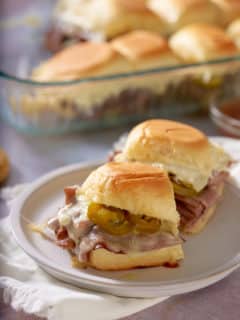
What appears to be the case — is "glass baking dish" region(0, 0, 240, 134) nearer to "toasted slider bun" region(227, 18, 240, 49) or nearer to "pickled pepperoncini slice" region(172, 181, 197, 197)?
"toasted slider bun" region(227, 18, 240, 49)

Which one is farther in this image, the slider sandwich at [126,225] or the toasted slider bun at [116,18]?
the toasted slider bun at [116,18]

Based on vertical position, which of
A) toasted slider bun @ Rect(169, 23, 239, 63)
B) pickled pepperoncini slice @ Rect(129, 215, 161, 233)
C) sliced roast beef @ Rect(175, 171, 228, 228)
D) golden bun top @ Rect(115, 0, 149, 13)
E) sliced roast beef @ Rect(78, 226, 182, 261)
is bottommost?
sliced roast beef @ Rect(175, 171, 228, 228)

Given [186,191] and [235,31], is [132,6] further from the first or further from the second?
[186,191]

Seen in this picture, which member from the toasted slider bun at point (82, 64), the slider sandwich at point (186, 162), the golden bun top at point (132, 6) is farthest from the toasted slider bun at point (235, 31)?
the slider sandwich at point (186, 162)

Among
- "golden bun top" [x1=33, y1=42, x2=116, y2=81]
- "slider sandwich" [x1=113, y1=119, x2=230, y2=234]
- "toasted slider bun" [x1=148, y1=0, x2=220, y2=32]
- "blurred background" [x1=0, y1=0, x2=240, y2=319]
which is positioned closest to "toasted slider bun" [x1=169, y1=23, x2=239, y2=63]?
"blurred background" [x1=0, y1=0, x2=240, y2=319]

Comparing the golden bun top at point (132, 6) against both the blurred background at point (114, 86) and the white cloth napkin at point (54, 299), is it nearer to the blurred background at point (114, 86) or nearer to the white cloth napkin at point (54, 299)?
the blurred background at point (114, 86)

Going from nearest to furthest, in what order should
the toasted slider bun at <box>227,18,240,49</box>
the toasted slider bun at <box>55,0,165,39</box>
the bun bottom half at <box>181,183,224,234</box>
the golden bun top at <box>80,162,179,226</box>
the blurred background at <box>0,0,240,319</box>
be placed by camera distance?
the golden bun top at <box>80,162,179,226</box> < the bun bottom half at <box>181,183,224,234</box> < the blurred background at <box>0,0,240,319</box> < the toasted slider bun at <box>227,18,240,49</box> < the toasted slider bun at <box>55,0,165,39</box>


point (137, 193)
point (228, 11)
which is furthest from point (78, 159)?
point (228, 11)
